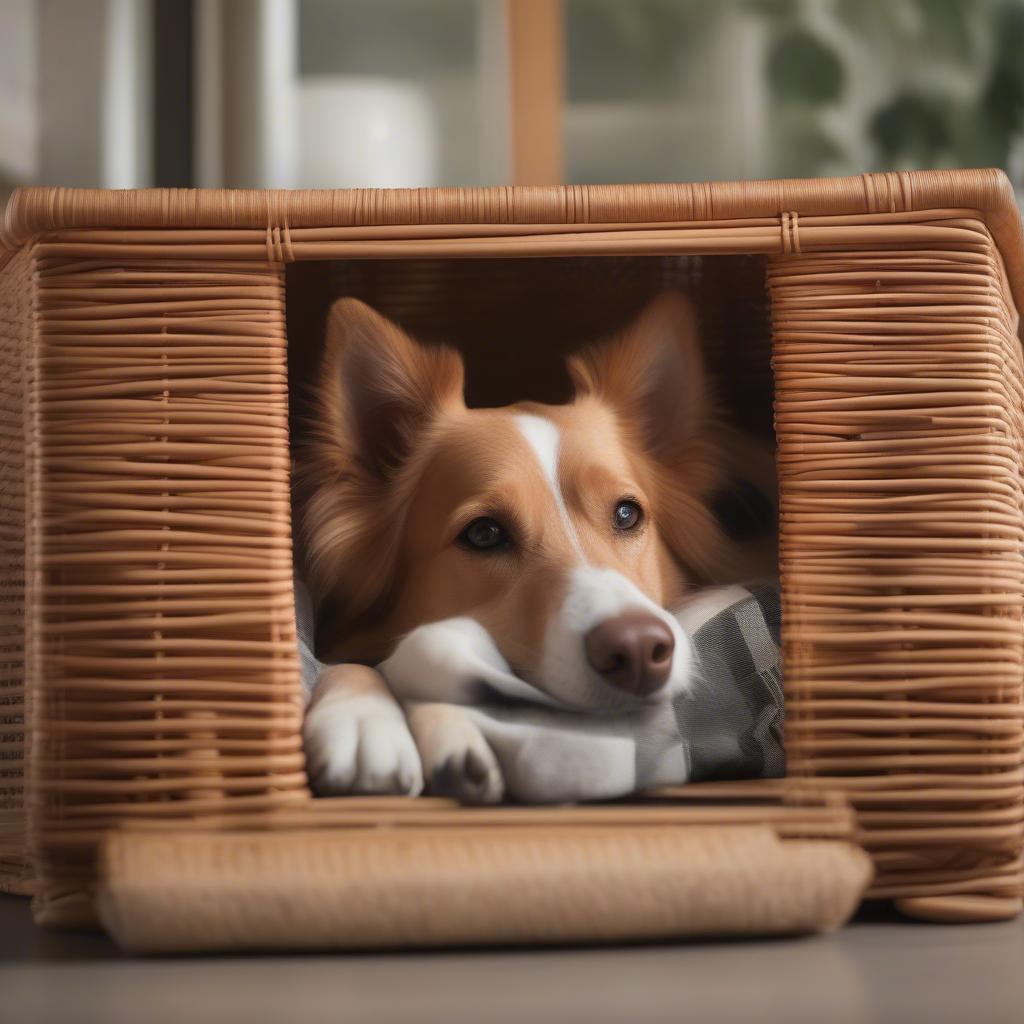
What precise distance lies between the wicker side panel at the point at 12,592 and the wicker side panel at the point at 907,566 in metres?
0.53

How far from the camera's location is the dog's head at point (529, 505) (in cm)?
74

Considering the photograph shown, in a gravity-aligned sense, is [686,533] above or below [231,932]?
above

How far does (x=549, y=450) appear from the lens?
0.82 metres

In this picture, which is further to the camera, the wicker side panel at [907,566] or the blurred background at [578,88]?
the blurred background at [578,88]

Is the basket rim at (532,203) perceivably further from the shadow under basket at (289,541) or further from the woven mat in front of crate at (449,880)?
the woven mat in front of crate at (449,880)

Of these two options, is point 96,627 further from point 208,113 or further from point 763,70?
point 763,70

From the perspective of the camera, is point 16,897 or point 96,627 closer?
point 96,627

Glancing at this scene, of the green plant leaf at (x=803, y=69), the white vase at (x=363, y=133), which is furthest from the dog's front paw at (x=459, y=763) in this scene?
the green plant leaf at (x=803, y=69)

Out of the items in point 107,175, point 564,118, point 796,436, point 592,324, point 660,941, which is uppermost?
point 564,118

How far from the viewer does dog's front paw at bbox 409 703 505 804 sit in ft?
2.29

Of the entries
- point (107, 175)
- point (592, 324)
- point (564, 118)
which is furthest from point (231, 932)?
point (564, 118)

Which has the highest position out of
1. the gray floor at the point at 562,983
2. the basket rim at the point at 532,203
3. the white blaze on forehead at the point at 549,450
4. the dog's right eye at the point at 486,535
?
the basket rim at the point at 532,203

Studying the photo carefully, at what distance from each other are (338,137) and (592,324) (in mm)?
721

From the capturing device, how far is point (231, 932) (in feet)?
2.18
